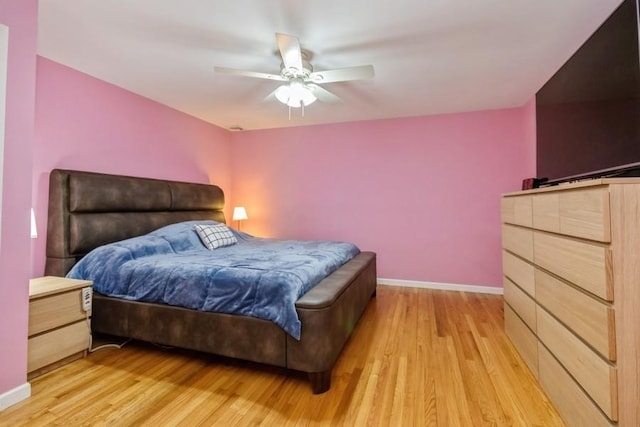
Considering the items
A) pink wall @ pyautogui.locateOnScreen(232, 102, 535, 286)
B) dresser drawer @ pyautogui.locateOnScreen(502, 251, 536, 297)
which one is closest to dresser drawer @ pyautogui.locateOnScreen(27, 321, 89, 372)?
pink wall @ pyautogui.locateOnScreen(232, 102, 535, 286)

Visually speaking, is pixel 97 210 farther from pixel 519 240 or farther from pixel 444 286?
pixel 444 286

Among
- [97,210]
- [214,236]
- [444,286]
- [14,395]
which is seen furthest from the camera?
[444,286]

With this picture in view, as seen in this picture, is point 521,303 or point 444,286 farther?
point 444,286

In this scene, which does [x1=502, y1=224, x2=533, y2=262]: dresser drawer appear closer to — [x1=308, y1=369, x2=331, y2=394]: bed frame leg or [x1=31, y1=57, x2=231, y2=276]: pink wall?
[x1=308, y1=369, x2=331, y2=394]: bed frame leg

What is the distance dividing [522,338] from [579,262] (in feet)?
3.36

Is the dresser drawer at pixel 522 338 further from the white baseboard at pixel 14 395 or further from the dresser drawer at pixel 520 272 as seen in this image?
the white baseboard at pixel 14 395

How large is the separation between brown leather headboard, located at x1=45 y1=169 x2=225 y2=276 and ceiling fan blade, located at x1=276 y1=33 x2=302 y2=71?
195 centimetres

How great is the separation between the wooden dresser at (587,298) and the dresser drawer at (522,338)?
2cm

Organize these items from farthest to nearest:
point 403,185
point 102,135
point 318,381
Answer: point 403,185 < point 102,135 < point 318,381

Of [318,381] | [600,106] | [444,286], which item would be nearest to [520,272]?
[600,106]

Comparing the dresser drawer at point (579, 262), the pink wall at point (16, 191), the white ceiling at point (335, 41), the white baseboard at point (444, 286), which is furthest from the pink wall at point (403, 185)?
the pink wall at point (16, 191)

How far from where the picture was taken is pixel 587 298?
4.08 feet

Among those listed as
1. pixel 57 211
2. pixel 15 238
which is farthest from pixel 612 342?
pixel 57 211

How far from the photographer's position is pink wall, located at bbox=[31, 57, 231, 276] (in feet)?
7.96
